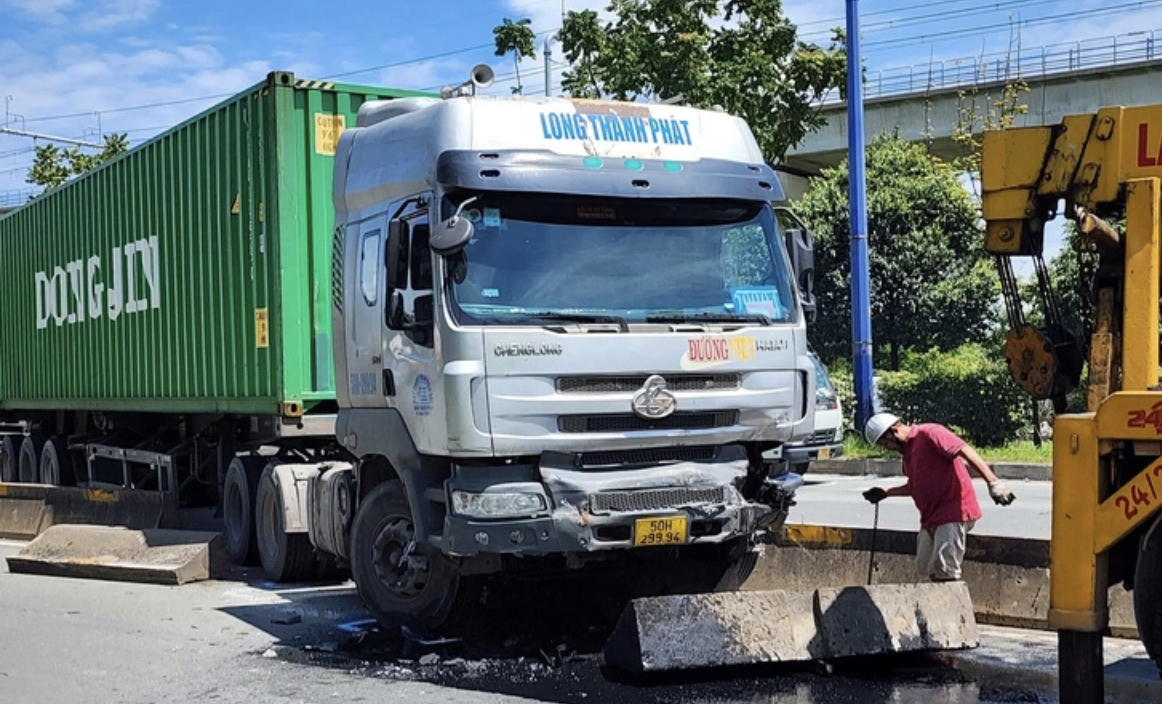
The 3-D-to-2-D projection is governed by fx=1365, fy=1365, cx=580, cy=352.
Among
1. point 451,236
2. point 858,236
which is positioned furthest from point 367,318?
point 858,236

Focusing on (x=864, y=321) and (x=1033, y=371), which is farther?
(x=864, y=321)

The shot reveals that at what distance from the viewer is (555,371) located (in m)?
7.12

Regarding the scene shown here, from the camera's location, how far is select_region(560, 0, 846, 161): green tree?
68.9 ft

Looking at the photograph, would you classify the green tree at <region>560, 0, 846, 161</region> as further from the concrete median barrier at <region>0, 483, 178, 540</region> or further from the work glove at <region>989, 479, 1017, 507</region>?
the work glove at <region>989, 479, 1017, 507</region>

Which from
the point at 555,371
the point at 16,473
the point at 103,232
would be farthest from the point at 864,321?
the point at 16,473

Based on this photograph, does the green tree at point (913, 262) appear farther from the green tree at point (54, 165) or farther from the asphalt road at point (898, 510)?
the green tree at point (54, 165)

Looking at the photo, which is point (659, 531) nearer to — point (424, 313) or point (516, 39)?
point (424, 313)

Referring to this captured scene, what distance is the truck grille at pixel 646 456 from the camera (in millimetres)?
7312

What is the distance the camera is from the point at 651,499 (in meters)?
7.32

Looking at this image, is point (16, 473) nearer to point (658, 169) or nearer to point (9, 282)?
point (9, 282)

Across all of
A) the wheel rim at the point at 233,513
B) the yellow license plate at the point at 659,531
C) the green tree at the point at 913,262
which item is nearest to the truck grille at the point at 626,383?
the yellow license plate at the point at 659,531

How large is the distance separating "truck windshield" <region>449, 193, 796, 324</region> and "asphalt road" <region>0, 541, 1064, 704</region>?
6.17 feet

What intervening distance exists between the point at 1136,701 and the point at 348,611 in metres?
5.08

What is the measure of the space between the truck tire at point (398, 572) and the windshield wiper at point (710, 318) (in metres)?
1.80
